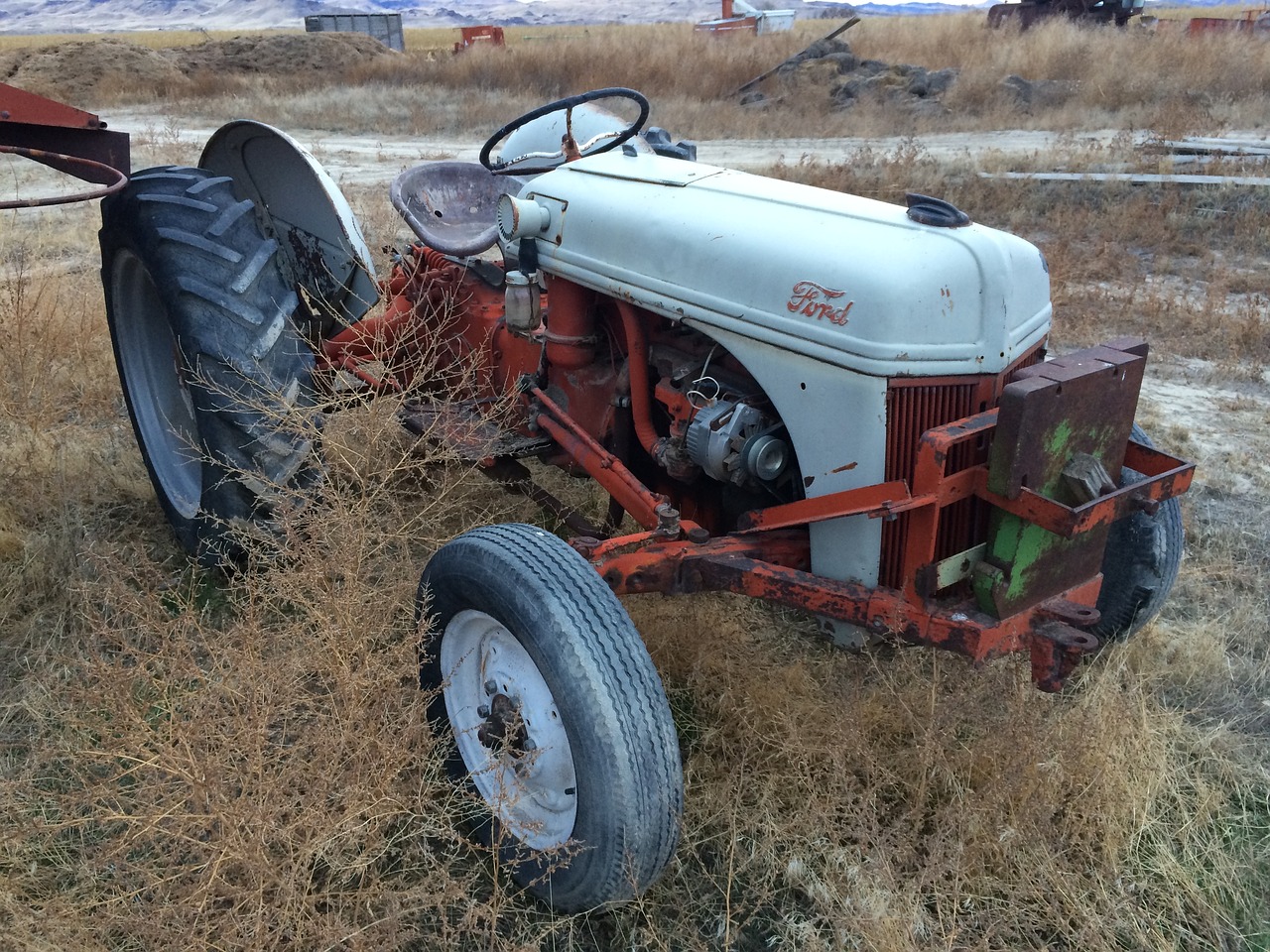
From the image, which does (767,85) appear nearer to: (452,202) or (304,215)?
(452,202)

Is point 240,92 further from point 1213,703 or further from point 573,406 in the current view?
point 1213,703

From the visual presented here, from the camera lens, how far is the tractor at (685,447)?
2.03 meters

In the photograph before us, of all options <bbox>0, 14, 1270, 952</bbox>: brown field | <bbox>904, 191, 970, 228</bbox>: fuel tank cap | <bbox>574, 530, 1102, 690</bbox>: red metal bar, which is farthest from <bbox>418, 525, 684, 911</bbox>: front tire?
<bbox>904, 191, 970, 228</bbox>: fuel tank cap

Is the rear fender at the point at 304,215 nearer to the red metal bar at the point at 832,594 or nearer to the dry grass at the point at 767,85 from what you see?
the red metal bar at the point at 832,594

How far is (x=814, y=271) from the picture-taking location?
2158 mm

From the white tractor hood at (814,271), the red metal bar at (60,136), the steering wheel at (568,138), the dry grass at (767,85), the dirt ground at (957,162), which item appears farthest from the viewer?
the dry grass at (767,85)

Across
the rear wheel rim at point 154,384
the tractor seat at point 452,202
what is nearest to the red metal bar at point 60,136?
the rear wheel rim at point 154,384

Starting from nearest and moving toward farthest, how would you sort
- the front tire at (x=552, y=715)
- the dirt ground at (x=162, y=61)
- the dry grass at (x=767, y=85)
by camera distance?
the front tire at (x=552, y=715) < the dry grass at (x=767, y=85) < the dirt ground at (x=162, y=61)

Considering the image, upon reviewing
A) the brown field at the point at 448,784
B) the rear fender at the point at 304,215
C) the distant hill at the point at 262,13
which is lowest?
the brown field at the point at 448,784

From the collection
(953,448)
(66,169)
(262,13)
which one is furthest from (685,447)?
(262,13)

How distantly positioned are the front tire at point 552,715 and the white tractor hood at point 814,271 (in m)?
0.70

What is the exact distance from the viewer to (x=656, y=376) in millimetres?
2736

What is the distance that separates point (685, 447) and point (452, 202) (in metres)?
1.95

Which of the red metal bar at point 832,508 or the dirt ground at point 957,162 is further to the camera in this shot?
the dirt ground at point 957,162
